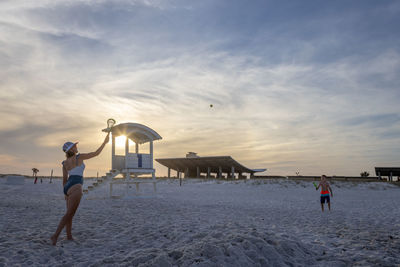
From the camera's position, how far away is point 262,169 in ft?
165

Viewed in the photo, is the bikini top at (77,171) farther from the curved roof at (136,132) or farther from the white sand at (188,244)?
the curved roof at (136,132)

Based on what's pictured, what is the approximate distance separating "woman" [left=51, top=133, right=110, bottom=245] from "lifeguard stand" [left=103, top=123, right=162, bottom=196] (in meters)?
12.5

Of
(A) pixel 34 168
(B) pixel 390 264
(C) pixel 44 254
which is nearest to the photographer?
(B) pixel 390 264

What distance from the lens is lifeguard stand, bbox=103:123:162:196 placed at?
18.8m

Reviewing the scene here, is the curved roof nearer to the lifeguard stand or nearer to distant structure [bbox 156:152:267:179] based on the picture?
the lifeguard stand

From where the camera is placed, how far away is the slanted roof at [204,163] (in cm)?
3962

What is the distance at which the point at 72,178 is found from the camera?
20.2 feet

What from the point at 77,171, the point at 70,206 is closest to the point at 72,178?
the point at 77,171

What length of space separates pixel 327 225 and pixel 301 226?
3.13ft

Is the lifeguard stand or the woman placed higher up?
the lifeguard stand

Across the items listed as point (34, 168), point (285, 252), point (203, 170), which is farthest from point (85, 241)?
point (34, 168)

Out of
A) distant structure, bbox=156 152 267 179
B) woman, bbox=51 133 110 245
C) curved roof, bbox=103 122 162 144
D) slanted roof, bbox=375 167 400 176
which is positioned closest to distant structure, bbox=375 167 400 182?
slanted roof, bbox=375 167 400 176

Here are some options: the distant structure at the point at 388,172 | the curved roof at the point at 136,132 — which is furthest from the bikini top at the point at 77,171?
the distant structure at the point at 388,172

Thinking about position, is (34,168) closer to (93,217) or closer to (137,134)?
(137,134)
